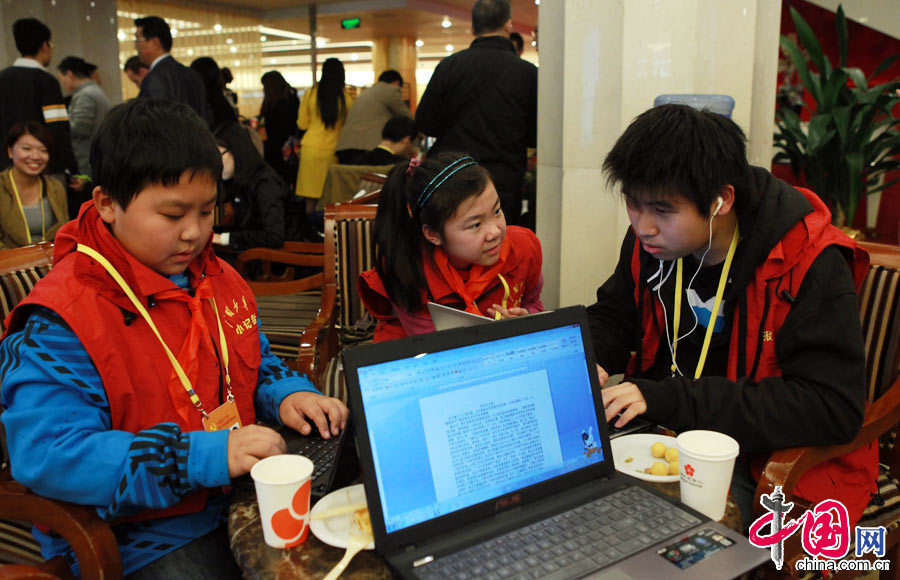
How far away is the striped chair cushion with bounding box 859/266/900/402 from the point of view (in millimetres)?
1693

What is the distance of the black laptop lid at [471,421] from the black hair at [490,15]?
2.66 metres

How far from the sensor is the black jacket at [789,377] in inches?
52.2

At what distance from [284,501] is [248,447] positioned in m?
0.20

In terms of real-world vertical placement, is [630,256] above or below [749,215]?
below

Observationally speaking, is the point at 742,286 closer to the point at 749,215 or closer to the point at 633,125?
the point at 749,215

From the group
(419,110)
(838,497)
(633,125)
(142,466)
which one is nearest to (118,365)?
(142,466)

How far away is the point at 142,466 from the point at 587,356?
71 centimetres

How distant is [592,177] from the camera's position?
2.90 metres

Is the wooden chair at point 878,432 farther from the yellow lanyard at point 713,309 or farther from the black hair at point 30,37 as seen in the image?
the black hair at point 30,37

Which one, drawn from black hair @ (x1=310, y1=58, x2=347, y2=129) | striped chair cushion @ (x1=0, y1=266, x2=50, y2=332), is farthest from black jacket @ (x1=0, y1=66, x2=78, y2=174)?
striped chair cushion @ (x1=0, y1=266, x2=50, y2=332)

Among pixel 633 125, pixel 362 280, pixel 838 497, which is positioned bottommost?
pixel 838 497

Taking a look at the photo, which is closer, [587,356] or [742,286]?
[587,356]

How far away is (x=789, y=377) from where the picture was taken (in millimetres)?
1396

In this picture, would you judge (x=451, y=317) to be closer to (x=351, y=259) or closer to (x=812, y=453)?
(x=812, y=453)
